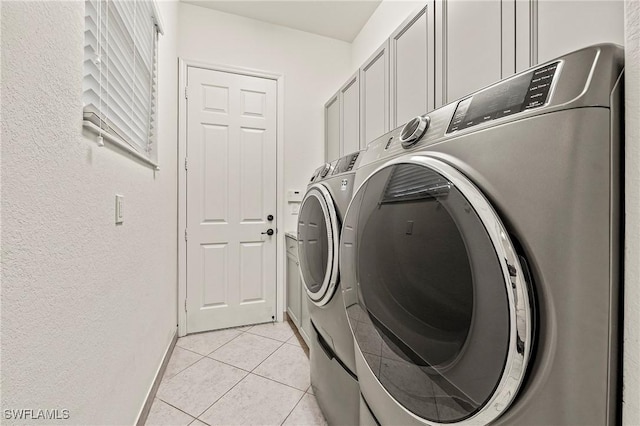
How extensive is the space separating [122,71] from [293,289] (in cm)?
185

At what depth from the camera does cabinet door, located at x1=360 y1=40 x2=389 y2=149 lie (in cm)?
167

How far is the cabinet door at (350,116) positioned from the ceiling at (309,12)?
764 mm

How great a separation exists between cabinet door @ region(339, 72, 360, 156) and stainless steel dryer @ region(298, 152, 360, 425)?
2.43 feet

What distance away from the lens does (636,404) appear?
37 cm

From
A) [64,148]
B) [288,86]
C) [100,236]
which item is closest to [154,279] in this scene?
[100,236]

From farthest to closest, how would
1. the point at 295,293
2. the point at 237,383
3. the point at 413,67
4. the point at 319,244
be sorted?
the point at 295,293
the point at 237,383
the point at 413,67
the point at 319,244

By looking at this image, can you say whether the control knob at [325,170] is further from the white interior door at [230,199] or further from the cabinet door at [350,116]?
the white interior door at [230,199]

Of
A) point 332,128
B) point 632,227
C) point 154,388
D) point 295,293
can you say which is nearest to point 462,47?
point 632,227

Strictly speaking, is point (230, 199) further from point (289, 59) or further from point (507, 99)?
point (507, 99)

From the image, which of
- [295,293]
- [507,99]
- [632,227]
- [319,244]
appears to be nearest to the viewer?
[632,227]

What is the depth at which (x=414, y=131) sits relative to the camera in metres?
0.71

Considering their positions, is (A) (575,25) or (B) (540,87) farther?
(A) (575,25)

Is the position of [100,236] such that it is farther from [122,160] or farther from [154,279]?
[154,279]

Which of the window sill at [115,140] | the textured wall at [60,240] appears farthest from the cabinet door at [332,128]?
the textured wall at [60,240]
